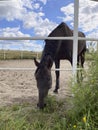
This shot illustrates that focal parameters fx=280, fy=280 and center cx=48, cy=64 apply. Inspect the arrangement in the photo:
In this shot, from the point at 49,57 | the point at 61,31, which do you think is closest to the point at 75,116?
the point at 49,57

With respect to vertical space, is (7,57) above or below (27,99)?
above

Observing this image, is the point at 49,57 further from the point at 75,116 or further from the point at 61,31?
the point at 61,31

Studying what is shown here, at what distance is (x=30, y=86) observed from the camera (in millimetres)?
5258

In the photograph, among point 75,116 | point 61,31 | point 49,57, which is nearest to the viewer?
point 75,116

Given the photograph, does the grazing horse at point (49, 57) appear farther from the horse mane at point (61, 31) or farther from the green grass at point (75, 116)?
the green grass at point (75, 116)

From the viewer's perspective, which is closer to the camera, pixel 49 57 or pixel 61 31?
pixel 49 57

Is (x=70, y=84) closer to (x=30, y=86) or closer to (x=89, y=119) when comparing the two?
(x=89, y=119)

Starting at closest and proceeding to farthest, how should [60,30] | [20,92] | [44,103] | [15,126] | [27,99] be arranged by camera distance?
[15,126] → [44,103] → [27,99] → [20,92] → [60,30]

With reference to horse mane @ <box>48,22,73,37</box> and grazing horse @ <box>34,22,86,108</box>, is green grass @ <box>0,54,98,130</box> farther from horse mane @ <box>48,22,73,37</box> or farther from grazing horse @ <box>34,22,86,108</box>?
horse mane @ <box>48,22,73,37</box>

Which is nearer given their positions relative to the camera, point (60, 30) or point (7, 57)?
point (60, 30)

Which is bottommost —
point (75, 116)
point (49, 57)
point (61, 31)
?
point (75, 116)

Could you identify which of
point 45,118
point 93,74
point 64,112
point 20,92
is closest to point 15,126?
point 45,118

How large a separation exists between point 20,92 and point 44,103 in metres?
1.00

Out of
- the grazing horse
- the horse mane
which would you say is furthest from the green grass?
the horse mane
